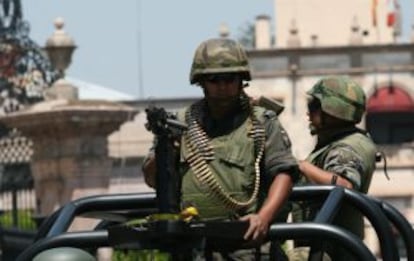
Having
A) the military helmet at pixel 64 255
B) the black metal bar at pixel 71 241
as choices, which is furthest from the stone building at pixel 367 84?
the military helmet at pixel 64 255

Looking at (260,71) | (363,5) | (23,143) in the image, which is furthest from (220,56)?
(363,5)

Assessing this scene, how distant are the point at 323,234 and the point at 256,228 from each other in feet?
0.69

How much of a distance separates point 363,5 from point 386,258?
7320 centimetres

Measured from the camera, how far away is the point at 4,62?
115ft

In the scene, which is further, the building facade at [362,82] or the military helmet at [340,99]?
the building facade at [362,82]

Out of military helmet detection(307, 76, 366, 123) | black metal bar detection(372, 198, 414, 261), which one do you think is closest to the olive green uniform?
black metal bar detection(372, 198, 414, 261)

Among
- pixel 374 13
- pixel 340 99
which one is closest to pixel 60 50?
pixel 340 99

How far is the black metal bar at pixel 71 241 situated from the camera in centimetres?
652

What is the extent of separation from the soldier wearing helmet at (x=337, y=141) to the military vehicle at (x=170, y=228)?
77 centimetres

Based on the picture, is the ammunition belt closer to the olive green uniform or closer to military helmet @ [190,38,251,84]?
the olive green uniform

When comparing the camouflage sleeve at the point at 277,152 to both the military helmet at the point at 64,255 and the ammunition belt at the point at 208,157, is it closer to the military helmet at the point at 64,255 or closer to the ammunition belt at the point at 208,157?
the ammunition belt at the point at 208,157

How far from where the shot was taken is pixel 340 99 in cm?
850

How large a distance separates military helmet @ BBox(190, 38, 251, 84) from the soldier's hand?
0.52 m

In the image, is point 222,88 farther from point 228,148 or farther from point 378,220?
point 378,220
